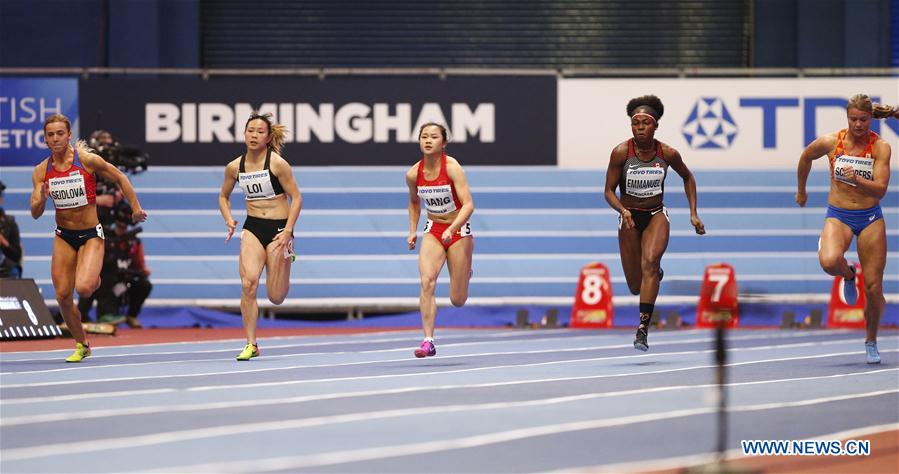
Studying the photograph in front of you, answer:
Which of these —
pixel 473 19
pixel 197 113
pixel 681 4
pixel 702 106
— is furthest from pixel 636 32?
pixel 197 113

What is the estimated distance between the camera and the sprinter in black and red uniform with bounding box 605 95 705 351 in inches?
429

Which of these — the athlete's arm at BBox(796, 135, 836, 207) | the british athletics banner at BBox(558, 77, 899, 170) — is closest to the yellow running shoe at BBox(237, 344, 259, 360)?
the athlete's arm at BBox(796, 135, 836, 207)

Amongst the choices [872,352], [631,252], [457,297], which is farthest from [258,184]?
[872,352]

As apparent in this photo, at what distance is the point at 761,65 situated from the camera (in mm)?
20125

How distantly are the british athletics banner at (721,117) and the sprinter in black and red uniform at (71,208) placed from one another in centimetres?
721

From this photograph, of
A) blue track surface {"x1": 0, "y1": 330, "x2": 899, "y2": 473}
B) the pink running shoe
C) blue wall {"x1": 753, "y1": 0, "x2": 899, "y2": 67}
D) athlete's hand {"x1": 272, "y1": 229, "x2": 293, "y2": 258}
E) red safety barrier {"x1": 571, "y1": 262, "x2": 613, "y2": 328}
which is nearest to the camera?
blue track surface {"x1": 0, "y1": 330, "x2": 899, "y2": 473}

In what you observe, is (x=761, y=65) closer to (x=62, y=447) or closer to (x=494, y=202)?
(x=494, y=202)

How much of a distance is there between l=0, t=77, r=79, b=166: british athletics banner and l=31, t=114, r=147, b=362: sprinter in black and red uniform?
18.5ft

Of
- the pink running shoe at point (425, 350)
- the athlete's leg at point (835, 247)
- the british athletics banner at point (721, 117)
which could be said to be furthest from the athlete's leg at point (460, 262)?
the british athletics banner at point (721, 117)

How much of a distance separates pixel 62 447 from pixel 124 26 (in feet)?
48.1

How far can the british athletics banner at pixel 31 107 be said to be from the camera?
642 inches

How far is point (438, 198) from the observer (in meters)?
11.0

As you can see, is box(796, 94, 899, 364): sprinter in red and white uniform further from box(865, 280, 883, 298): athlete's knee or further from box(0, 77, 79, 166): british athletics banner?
box(0, 77, 79, 166): british athletics banner

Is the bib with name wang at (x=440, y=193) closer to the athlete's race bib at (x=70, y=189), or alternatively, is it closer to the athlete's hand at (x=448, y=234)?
the athlete's hand at (x=448, y=234)
